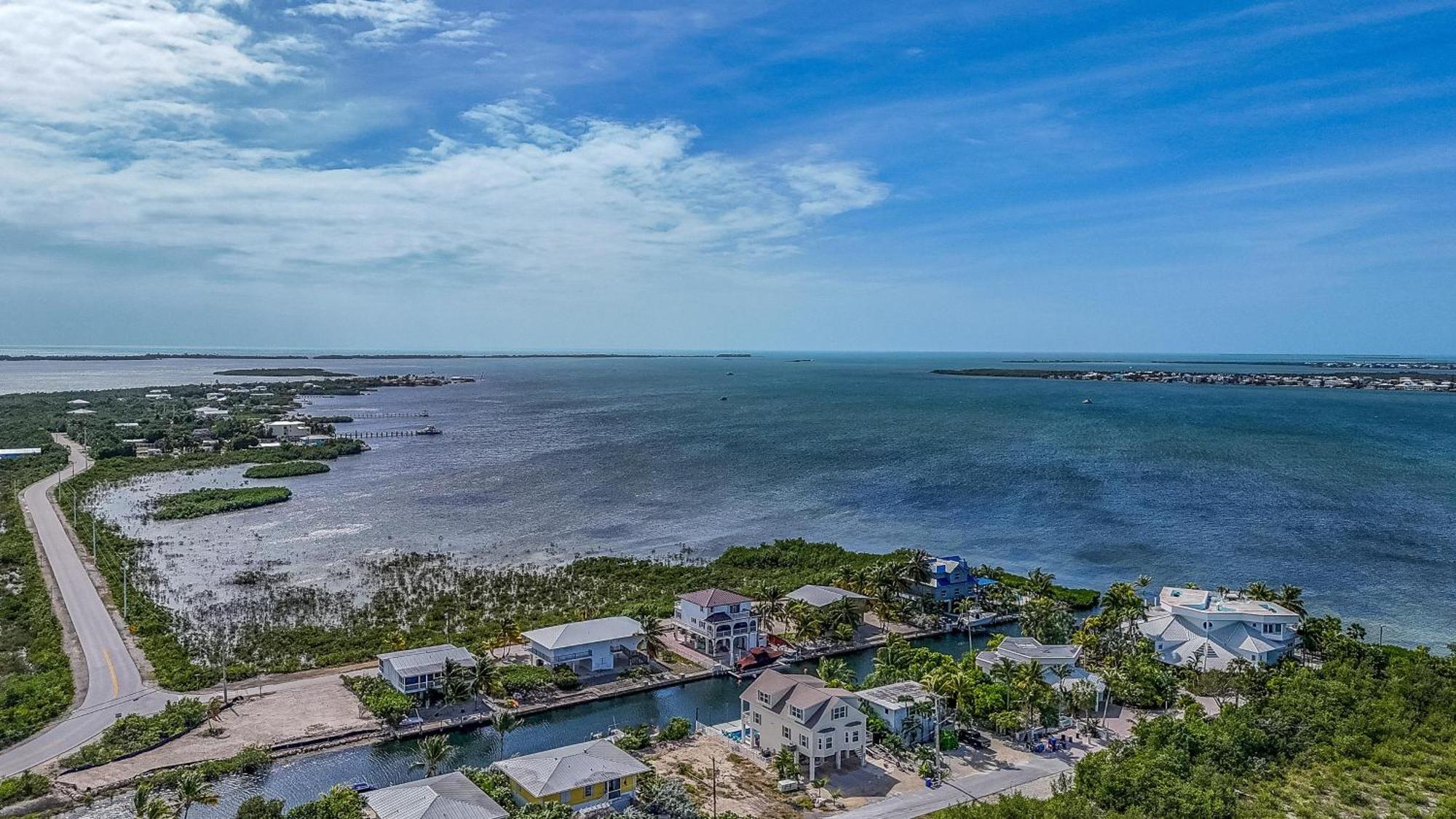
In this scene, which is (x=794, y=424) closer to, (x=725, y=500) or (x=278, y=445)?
(x=725, y=500)

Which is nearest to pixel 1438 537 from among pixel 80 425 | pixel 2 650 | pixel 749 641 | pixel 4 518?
pixel 749 641

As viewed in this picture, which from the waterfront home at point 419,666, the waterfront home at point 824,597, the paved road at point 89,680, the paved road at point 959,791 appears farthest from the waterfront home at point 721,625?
the paved road at point 89,680

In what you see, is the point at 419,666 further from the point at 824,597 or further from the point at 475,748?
the point at 824,597

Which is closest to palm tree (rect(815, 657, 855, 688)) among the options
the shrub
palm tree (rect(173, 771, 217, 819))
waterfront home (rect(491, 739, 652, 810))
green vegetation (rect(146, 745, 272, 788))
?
the shrub

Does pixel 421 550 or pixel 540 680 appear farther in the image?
pixel 421 550

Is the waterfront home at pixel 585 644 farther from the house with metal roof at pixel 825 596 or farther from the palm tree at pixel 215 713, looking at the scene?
the palm tree at pixel 215 713
